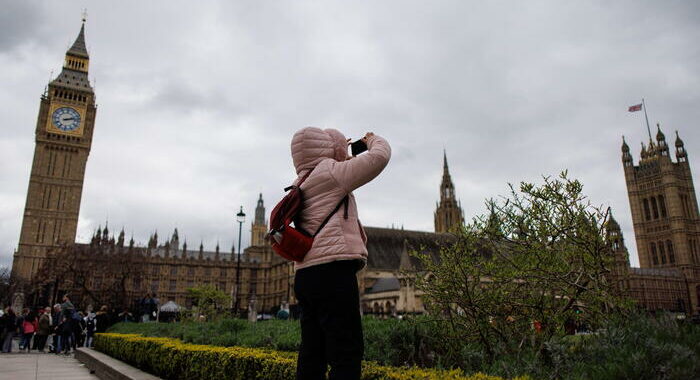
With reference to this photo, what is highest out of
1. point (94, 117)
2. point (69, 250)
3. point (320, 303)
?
point (94, 117)

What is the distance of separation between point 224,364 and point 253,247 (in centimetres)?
10373

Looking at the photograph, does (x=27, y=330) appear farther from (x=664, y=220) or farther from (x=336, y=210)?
(x=664, y=220)

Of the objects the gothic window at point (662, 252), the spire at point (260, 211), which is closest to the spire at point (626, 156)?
the gothic window at point (662, 252)

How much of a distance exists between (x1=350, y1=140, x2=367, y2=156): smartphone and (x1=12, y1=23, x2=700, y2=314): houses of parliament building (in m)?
54.6

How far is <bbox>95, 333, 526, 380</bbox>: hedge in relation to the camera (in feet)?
11.8

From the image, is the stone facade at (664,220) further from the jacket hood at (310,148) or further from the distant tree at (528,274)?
the jacket hood at (310,148)

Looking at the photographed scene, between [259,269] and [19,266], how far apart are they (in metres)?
39.1

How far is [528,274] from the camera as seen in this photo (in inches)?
195

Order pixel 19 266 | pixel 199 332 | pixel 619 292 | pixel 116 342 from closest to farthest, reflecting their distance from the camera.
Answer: pixel 619 292 < pixel 199 332 < pixel 116 342 < pixel 19 266

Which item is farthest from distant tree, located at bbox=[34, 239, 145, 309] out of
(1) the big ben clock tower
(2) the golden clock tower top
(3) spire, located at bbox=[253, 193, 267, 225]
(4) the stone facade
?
(3) spire, located at bbox=[253, 193, 267, 225]

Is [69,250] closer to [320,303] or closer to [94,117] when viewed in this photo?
[320,303]

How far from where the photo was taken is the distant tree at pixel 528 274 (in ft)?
15.8

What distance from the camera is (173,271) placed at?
86250mm

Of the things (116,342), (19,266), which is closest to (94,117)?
(19,266)
